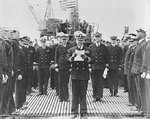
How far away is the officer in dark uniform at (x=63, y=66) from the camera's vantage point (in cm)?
903

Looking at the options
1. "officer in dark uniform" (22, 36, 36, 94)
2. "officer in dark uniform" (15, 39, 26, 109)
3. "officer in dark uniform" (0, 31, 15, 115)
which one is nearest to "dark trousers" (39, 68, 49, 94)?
"officer in dark uniform" (22, 36, 36, 94)

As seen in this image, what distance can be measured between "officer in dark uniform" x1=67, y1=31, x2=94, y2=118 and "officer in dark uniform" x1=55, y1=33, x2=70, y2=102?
A: 217 centimetres

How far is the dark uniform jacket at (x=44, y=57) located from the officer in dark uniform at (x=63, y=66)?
4.58 feet

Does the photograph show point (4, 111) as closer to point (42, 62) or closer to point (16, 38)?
point (16, 38)

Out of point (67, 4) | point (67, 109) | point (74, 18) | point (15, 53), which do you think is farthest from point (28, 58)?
point (74, 18)

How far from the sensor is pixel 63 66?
9.06m

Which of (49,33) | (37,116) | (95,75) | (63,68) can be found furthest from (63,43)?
(49,33)

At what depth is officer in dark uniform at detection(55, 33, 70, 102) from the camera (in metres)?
9.03

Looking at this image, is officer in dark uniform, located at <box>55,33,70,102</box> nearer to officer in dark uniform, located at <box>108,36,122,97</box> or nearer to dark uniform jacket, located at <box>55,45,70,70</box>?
dark uniform jacket, located at <box>55,45,70,70</box>

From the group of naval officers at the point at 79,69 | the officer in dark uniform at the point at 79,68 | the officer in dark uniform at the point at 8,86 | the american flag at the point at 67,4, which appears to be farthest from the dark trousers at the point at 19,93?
the american flag at the point at 67,4

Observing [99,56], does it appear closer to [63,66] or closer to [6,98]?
[63,66]

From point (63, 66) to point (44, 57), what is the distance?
172 cm

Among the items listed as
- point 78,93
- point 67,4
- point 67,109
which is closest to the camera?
point 78,93

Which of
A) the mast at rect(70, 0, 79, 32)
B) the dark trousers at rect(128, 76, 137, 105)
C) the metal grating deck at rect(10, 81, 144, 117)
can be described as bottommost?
the metal grating deck at rect(10, 81, 144, 117)
